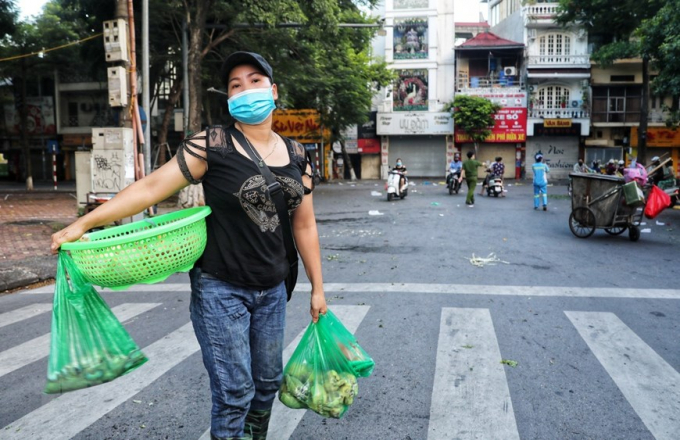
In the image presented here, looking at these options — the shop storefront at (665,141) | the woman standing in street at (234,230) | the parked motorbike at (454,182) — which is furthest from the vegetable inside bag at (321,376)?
the shop storefront at (665,141)

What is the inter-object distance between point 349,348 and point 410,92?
40834 mm

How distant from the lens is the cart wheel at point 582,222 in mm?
11383

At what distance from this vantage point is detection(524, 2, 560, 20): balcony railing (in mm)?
39844

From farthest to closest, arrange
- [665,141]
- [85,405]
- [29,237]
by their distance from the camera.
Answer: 1. [665,141]
2. [29,237]
3. [85,405]

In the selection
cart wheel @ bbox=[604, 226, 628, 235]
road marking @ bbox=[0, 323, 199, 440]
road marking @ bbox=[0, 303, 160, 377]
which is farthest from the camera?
cart wheel @ bbox=[604, 226, 628, 235]

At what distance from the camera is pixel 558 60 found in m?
39.8

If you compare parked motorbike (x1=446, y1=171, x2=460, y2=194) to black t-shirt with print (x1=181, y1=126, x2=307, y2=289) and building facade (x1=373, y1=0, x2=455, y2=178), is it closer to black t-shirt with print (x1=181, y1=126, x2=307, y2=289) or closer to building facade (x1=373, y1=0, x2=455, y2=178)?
building facade (x1=373, y1=0, x2=455, y2=178)

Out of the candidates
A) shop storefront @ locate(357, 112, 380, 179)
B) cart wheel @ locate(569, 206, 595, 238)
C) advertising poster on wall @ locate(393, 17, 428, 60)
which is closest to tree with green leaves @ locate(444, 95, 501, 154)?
advertising poster on wall @ locate(393, 17, 428, 60)

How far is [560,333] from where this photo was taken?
5344 millimetres

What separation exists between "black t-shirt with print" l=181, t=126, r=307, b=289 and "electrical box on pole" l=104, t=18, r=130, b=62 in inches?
414

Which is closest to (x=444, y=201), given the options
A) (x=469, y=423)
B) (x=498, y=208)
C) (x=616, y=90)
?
(x=498, y=208)

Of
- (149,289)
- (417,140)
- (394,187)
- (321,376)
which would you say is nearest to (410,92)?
(417,140)

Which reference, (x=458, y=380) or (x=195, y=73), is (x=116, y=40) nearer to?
(x=195, y=73)

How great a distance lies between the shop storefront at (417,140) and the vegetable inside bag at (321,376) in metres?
39.6
